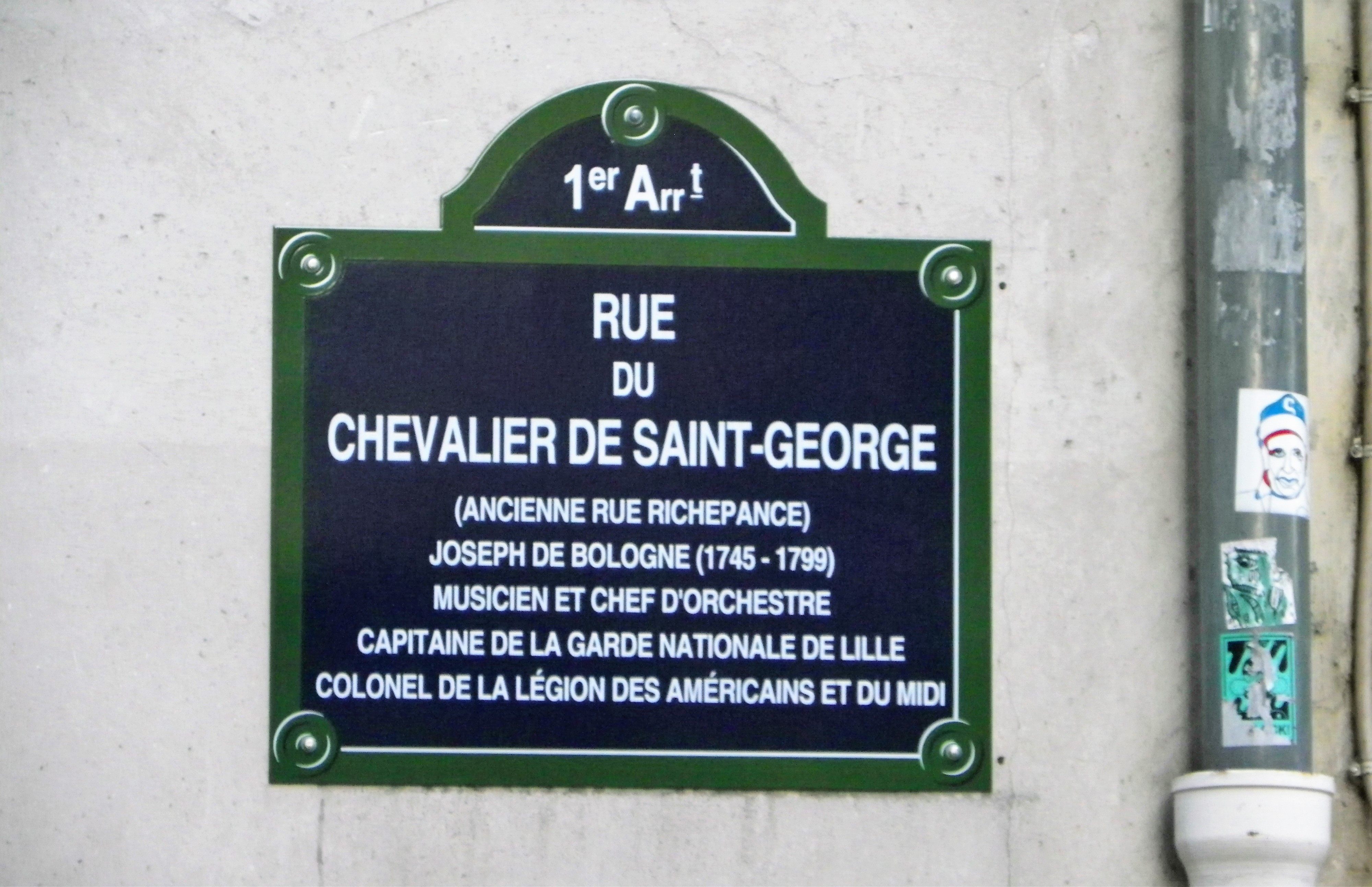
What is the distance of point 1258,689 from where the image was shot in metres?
3.57

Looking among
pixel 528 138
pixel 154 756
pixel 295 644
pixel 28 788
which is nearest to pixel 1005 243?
pixel 528 138

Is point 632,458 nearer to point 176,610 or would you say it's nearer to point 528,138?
point 528,138

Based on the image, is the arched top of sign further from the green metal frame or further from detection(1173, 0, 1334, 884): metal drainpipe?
detection(1173, 0, 1334, 884): metal drainpipe

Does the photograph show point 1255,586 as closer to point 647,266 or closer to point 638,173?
point 647,266

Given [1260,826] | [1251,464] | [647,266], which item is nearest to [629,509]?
[647,266]

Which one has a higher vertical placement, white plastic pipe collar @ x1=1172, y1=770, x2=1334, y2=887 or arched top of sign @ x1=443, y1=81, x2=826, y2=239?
arched top of sign @ x1=443, y1=81, x2=826, y2=239

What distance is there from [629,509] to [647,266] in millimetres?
491

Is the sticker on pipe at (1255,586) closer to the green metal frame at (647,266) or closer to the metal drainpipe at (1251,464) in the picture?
the metal drainpipe at (1251,464)

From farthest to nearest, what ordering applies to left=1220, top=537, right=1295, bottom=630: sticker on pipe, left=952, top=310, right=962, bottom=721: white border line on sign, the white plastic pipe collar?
left=952, top=310, right=962, bottom=721: white border line on sign < left=1220, top=537, right=1295, bottom=630: sticker on pipe < the white plastic pipe collar

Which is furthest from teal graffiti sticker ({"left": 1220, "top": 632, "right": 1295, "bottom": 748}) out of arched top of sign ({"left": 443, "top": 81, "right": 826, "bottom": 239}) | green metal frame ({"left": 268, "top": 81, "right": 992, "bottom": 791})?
arched top of sign ({"left": 443, "top": 81, "right": 826, "bottom": 239})

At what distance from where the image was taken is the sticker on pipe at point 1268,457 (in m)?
3.62

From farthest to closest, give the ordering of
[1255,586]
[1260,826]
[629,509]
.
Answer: [629,509] < [1255,586] < [1260,826]

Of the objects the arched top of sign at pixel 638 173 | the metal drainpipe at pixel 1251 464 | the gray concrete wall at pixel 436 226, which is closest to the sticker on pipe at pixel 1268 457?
the metal drainpipe at pixel 1251 464

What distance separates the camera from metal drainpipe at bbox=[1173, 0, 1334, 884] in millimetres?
3516
